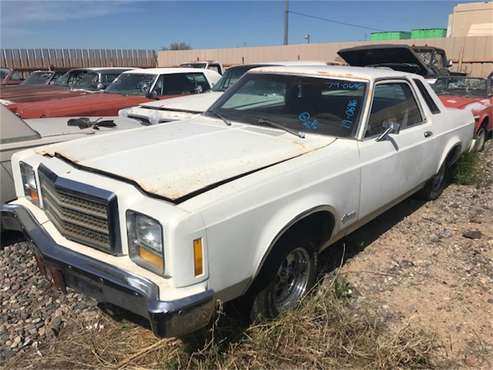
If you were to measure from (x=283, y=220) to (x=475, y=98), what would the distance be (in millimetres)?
6755

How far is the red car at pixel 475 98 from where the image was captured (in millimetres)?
7230

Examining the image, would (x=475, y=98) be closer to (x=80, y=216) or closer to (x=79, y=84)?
(x=80, y=216)

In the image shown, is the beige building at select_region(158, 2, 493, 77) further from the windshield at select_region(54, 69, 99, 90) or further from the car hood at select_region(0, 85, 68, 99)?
the car hood at select_region(0, 85, 68, 99)

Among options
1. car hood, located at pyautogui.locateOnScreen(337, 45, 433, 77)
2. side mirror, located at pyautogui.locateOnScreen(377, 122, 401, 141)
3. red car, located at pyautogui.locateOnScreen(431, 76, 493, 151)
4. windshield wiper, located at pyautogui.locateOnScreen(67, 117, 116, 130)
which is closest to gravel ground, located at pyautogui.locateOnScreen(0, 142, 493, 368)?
side mirror, located at pyautogui.locateOnScreen(377, 122, 401, 141)

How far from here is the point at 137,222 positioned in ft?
7.33

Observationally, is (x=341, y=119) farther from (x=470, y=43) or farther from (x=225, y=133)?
(x=470, y=43)

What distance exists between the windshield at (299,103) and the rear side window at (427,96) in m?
1.23

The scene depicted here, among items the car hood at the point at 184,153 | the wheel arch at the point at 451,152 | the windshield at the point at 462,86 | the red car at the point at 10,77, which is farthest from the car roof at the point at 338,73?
the red car at the point at 10,77

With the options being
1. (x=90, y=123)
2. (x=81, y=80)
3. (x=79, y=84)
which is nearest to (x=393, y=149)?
(x=90, y=123)

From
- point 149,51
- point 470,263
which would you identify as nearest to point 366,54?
point 470,263

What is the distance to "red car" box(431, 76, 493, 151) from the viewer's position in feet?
23.7

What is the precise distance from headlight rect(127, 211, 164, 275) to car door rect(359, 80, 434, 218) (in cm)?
172

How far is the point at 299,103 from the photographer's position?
363 cm

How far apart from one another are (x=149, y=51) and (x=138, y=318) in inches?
1230
